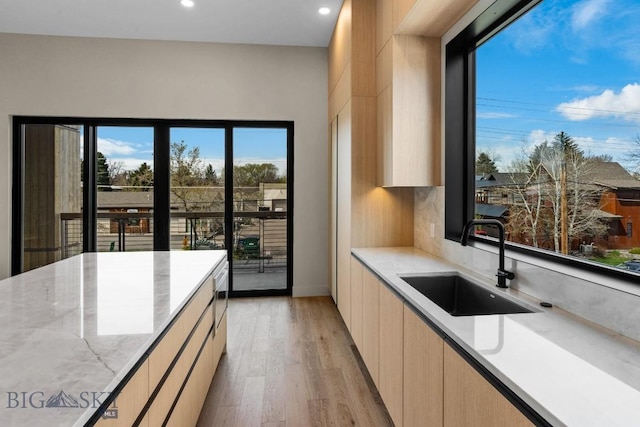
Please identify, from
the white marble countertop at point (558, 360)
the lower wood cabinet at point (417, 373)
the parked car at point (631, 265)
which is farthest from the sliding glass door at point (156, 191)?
the parked car at point (631, 265)

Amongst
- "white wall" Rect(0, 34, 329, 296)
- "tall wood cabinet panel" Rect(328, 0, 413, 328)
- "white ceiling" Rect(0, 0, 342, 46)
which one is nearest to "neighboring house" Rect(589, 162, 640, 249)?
"tall wood cabinet panel" Rect(328, 0, 413, 328)

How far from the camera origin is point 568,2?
5.38 ft

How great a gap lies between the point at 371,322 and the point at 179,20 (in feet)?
11.8

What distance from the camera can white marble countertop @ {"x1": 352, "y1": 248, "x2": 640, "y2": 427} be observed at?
0.75 metres

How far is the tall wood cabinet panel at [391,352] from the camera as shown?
1736mm

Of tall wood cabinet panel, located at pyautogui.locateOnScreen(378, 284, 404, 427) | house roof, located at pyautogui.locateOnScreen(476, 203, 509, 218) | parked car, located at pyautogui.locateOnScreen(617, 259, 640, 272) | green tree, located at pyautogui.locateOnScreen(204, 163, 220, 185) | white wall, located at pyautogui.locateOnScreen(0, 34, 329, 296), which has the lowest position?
tall wood cabinet panel, located at pyautogui.locateOnScreen(378, 284, 404, 427)

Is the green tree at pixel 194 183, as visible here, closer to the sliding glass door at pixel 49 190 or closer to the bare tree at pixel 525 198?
the sliding glass door at pixel 49 190

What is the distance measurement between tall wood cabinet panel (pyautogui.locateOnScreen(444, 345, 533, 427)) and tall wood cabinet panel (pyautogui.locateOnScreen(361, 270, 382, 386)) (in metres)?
0.91

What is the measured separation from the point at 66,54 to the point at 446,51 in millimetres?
4268

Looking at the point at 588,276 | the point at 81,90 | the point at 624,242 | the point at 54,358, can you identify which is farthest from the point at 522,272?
the point at 81,90

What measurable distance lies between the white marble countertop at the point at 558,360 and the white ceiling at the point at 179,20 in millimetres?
3238

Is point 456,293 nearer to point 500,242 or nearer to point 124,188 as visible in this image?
point 500,242

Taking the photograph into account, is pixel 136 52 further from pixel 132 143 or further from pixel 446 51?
pixel 446 51

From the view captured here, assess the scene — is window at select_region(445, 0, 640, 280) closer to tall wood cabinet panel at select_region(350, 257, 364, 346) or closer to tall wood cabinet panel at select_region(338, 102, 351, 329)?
tall wood cabinet panel at select_region(350, 257, 364, 346)
